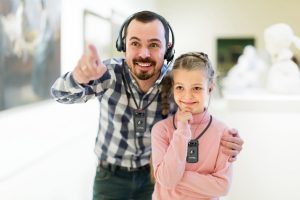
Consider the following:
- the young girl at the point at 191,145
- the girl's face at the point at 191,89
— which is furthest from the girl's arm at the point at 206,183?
the girl's face at the point at 191,89

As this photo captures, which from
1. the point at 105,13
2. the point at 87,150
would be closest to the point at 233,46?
the point at 105,13

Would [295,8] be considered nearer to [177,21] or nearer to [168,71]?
[177,21]

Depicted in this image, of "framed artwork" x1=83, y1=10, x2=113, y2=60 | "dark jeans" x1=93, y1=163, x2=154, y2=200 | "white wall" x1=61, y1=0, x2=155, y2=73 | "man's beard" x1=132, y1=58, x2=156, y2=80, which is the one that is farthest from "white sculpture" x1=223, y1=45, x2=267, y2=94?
"man's beard" x1=132, y1=58, x2=156, y2=80

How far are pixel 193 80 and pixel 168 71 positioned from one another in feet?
0.60

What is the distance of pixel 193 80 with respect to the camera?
1.18m

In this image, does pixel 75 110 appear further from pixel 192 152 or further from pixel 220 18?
pixel 220 18

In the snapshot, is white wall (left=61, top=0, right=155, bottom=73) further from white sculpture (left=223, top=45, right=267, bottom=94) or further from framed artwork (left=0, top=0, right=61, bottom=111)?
white sculpture (left=223, top=45, right=267, bottom=94)

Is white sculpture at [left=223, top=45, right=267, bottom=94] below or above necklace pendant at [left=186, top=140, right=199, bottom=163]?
above

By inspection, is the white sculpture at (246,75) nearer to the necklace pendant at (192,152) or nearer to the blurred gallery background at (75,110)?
the blurred gallery background at (75,110)

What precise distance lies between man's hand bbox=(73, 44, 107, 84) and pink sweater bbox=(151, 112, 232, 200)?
282mm

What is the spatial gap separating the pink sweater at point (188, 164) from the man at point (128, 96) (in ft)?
0.17

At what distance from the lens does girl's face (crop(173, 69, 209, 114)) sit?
3.89ft

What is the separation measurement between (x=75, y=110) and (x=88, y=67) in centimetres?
122

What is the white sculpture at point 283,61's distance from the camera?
112 inches
